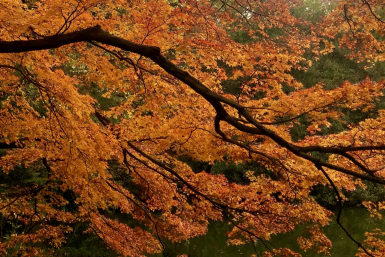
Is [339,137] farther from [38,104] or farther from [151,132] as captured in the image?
[38,104]

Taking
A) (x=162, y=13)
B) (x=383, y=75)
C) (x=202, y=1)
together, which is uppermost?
(x=383, y=75)

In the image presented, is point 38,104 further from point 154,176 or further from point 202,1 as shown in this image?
point 202,1

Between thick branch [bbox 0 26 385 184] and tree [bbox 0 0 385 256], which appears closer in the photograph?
thick branch [bbox 0 26 385 184]

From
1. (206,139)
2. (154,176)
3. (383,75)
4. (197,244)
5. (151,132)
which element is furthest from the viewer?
(383,75)

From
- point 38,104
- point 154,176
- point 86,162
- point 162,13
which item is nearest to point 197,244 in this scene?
point 154,176

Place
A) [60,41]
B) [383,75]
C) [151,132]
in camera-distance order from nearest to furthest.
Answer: [60,41] < [151,132] < [383,75]

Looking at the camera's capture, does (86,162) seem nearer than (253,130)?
No

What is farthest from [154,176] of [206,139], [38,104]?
[38,104]

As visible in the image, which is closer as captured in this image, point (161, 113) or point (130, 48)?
point (130, 48)

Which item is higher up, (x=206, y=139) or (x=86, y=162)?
(x=206, y=139)

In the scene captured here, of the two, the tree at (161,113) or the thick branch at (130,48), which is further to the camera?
the tree at (161,113)

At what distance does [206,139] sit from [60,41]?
2.13 metres

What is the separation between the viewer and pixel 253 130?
239 centimetres

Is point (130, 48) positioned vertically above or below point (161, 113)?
below
